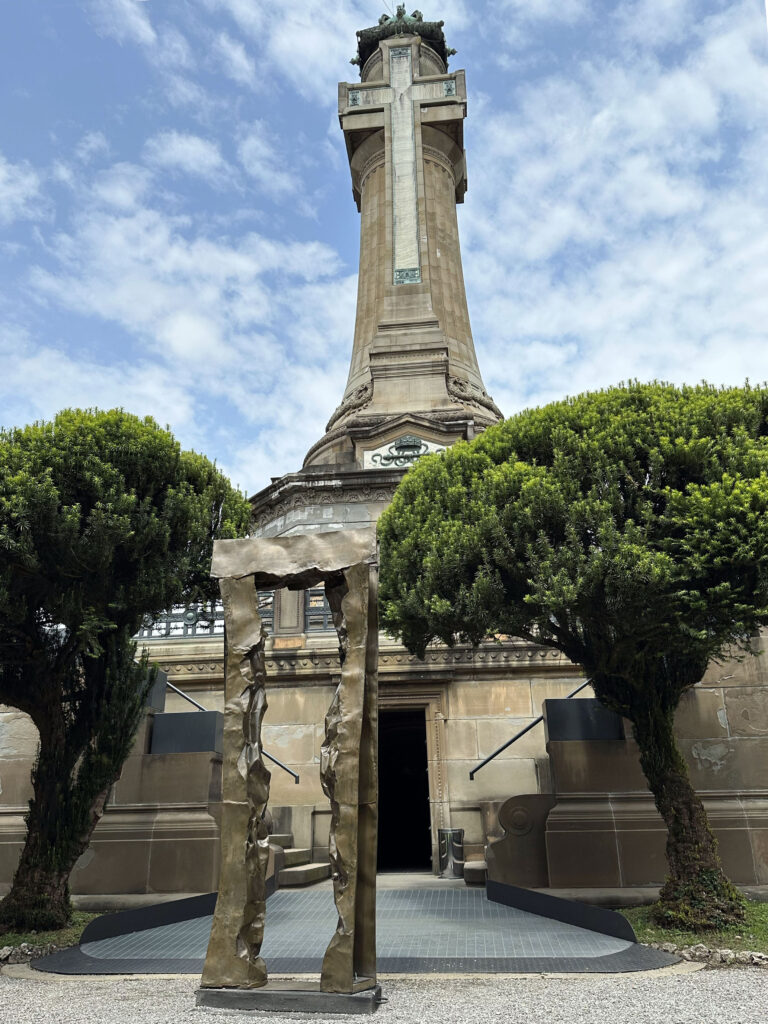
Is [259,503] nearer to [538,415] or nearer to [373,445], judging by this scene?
[373,445]

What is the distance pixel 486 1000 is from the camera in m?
6.75

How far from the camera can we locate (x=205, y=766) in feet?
40.8

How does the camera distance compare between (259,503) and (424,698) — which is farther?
(259,503)

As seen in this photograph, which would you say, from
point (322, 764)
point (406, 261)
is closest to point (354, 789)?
point (322, 764)

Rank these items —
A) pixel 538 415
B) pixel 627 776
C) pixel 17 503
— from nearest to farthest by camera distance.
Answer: pixel 17 503 → pixel 538 415 → pixel 627 776

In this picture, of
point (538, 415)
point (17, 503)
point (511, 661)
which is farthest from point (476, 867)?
point (17, 503)

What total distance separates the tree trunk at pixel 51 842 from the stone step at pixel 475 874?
6494 millimetres

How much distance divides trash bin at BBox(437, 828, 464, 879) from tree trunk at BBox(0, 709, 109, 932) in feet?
23.3

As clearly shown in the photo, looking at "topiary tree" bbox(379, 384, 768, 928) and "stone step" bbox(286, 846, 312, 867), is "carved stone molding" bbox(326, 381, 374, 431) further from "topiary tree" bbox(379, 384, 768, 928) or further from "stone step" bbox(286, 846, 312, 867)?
"stone step" bbox(286, 846, 312, 867)

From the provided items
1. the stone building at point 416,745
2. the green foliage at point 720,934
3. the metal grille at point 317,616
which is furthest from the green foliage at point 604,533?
the metal grille at point 317,616

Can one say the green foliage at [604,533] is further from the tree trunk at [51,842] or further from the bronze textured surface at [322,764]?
the tree trunk at [51,842]

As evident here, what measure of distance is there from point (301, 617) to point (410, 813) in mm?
9232

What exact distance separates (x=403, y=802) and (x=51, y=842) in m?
14.6

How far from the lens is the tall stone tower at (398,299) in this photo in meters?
22.5
